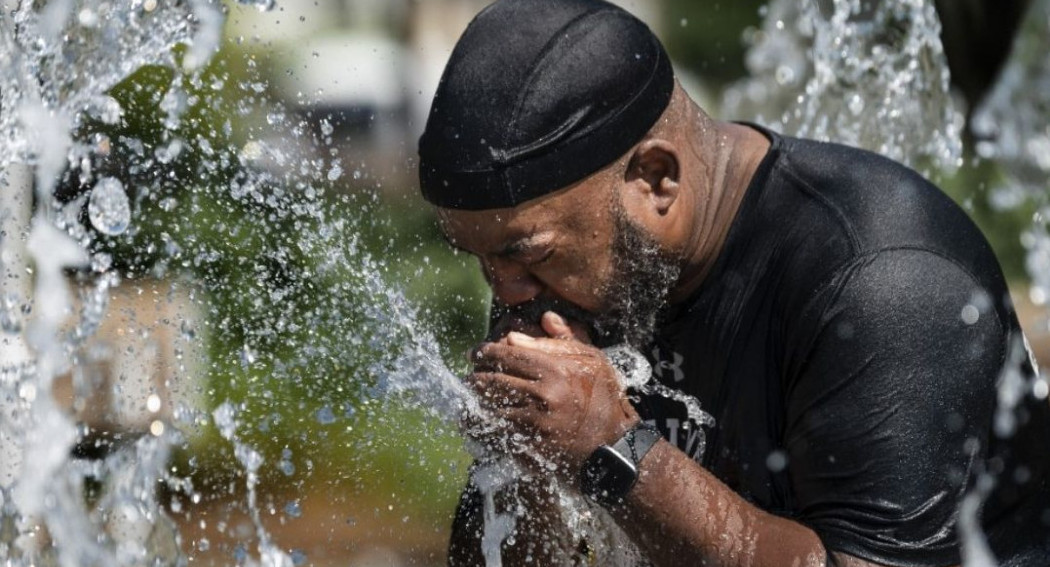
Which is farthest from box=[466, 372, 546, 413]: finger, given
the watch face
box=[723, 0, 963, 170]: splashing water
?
box=[723, 0, 963, 170]: splashing water

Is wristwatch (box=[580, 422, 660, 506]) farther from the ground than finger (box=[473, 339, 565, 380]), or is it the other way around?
finger (box=[473, 339, 565, 380])

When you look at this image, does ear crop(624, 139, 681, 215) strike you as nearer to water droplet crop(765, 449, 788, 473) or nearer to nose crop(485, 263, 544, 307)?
nose crop(485, 263, 544, 307)

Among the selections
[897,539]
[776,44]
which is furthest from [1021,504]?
[776,44]

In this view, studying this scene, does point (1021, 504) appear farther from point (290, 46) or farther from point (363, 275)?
point (290, 46)

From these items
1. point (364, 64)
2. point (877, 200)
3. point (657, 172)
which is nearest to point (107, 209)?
point (657, 172)

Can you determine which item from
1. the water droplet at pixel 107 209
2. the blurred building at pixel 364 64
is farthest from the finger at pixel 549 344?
the blurred building at pixel 364 64

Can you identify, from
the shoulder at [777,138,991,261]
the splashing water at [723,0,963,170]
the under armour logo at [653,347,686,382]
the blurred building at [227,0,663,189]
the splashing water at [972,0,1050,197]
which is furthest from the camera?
the blurred building at [227,0,663,189]

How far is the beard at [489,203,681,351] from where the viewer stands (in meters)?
2.72

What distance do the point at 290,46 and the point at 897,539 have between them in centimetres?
520

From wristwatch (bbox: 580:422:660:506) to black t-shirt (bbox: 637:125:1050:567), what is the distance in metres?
0.30

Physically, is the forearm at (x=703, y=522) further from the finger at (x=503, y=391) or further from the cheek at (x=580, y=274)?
the cheek at (x=580, y=274)

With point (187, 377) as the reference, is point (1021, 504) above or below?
above

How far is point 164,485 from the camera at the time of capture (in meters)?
5.17

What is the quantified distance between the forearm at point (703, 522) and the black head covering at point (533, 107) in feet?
1.87
